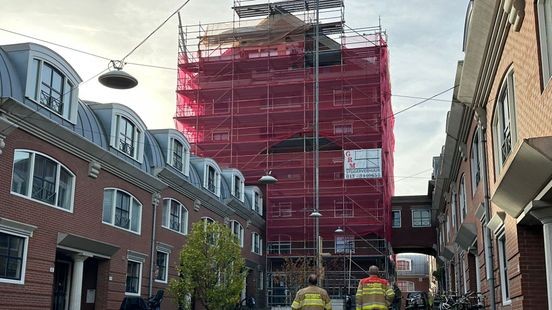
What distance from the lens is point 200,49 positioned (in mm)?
47562

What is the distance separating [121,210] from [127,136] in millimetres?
2855

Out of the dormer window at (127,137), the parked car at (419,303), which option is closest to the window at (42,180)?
the dormer window at (127,137)

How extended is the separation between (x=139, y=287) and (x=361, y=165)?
20549 mm

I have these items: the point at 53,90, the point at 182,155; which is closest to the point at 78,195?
the point at 53,90

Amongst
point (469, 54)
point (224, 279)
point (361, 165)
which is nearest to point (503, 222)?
point (469, 54)

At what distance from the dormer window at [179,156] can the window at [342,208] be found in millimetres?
15522

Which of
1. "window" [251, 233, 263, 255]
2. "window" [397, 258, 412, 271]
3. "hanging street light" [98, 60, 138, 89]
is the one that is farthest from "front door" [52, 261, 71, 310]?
"window" [397, 258, 412, 271]

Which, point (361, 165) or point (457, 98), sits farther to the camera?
point (361, 165)

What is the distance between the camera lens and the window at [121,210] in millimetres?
22797

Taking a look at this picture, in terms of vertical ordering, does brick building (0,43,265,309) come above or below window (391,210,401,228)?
below

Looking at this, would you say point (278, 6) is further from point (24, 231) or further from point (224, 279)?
point (24, 231)

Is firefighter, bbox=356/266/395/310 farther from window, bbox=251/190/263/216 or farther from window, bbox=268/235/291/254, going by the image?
window, bbox=268/235/291/254

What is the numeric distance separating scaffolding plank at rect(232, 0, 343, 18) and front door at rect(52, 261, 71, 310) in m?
30.4

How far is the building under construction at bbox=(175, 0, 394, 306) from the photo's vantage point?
4256 cm
